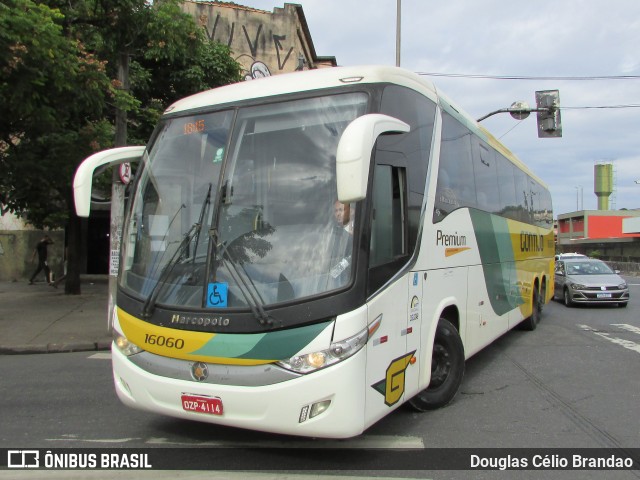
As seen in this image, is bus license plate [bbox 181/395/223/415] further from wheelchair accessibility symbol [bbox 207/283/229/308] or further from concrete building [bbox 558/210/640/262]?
concrete building [bbox 558/210/640/262]

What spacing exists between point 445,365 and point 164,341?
9.49 ft

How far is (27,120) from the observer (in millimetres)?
10016

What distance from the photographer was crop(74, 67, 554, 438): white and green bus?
3498 mm

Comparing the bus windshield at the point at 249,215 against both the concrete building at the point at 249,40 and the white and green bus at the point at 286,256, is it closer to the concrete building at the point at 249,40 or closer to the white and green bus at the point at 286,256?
the white and green bus at the point at 286,256

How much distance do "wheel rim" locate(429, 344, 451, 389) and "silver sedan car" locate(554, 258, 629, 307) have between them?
36.2 feet

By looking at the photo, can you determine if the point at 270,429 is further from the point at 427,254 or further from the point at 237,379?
the point at 427,254

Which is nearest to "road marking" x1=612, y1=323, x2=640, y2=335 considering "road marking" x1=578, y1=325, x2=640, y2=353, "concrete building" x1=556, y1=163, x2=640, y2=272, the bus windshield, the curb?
"road marking" x1=578, y1=325, x2=640, y2=353

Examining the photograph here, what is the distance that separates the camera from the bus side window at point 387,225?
3.86 meters

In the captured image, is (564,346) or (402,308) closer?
(402,308)

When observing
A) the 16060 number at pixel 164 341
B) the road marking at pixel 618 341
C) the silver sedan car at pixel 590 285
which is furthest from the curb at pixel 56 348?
the silver sedan car at pixel 590 285

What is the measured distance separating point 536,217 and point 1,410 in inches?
400

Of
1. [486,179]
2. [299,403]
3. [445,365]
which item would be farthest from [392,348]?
[486,179]

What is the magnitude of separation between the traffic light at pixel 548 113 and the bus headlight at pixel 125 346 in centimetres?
1523

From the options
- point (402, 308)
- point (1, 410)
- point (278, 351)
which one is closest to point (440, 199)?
point (402, 308)
